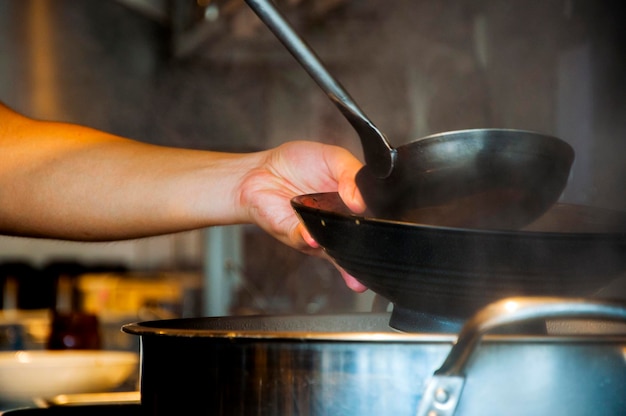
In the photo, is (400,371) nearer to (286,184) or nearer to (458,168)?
(458,168)

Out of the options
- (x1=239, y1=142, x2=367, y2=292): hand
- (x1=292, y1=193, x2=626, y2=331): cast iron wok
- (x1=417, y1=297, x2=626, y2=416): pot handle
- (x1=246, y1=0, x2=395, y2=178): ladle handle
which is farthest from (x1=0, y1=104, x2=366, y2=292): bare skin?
(x1=417, y1=297, x2=626, y2=416): pot handle

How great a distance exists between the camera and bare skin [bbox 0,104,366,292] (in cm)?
92

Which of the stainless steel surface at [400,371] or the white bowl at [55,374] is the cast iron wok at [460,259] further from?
the white bowl at [55,374]

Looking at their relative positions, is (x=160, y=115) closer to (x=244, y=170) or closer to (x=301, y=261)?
(x=301, y=261)

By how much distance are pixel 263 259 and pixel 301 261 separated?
46 cm

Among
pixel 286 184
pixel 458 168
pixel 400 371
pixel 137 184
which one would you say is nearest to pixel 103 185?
pixel 137 184

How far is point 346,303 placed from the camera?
328cm

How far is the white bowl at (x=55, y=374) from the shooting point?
48.1 inches

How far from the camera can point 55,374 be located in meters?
1.24

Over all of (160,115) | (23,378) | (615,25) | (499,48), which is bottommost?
(23,378)

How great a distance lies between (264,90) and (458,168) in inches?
124

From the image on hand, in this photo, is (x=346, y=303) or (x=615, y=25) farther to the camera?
(x=346, y=303)

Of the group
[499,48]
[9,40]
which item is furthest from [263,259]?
[499,48]

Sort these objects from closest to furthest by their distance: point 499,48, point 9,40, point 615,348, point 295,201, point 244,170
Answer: point 615,348 → point 295,201 → point 244,170 → point 499,48 → point 9,40
